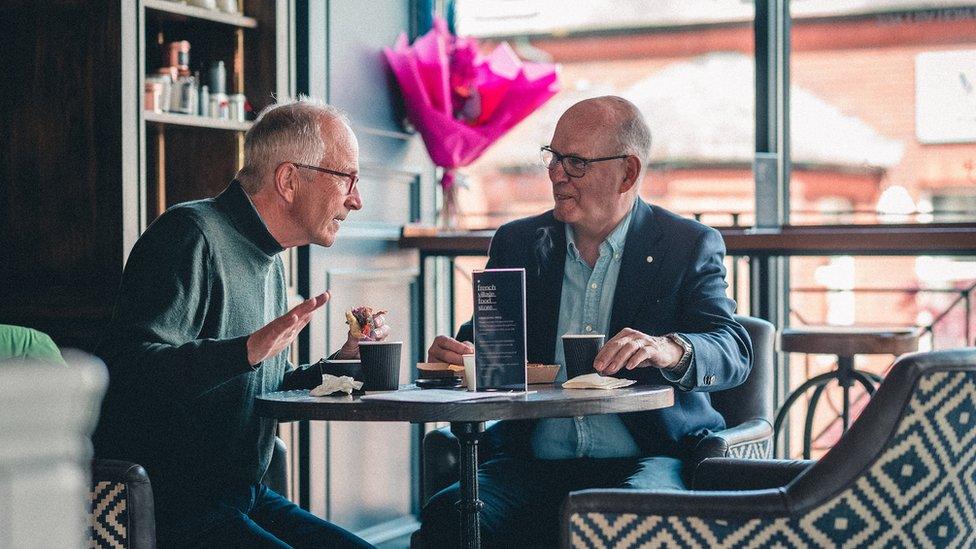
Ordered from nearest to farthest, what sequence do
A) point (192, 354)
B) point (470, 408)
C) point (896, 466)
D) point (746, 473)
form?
point (896, 466) < point (470, 408) < point (192, 354) < point (746, 473)

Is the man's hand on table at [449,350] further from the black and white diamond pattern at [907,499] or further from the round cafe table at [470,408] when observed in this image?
the black and white diamond pattern at [907,499]

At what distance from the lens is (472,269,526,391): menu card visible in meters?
1.96

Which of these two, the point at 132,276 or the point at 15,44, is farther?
the point at 15,44

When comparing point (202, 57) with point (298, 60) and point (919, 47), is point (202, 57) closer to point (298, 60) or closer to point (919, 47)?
point (298, 60)

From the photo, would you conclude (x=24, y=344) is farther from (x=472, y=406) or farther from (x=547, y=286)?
(x=547, y=286)

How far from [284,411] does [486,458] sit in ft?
2.36

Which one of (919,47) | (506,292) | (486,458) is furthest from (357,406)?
(919,47)

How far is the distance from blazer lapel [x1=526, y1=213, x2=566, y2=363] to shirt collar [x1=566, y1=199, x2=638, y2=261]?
1 centimetres

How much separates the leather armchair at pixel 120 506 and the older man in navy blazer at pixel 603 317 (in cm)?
59

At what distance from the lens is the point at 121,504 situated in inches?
71.5

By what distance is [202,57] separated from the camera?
365 centimetres

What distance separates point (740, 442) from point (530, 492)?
17.2 inches

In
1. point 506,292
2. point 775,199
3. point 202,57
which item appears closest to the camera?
point 506,292

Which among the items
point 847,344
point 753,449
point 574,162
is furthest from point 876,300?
point 574,162
